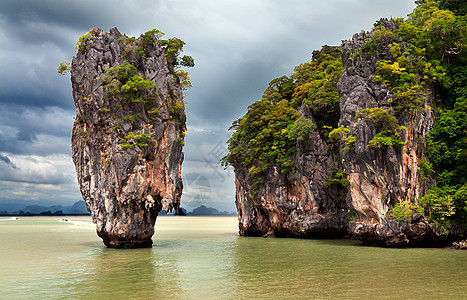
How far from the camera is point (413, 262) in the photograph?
16.6 metres

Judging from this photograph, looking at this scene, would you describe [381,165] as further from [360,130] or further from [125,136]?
[125,136]

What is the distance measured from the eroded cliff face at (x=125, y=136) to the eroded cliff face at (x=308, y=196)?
1100cm

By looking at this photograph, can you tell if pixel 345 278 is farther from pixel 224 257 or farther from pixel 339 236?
pixel 339 236

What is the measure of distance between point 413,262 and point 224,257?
967 centimetres

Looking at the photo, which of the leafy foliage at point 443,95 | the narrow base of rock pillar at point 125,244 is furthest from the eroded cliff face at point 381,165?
the narrow base of rock pillar at point 125,244

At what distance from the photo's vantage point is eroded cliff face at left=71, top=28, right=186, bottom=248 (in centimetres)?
2342

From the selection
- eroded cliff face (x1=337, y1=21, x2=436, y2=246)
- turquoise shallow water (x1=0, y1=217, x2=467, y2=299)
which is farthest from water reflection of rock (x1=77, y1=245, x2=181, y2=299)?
eroded cliff face (x1=337, y1=21, x2=436, y2=246)

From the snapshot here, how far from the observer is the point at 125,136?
77.4 feet

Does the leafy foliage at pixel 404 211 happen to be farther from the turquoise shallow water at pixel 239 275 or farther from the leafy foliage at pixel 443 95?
the turquoise shallow water at pixel 239 275

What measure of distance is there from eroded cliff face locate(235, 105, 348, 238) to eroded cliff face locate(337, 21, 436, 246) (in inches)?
196

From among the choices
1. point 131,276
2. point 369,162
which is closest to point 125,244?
point 131,276

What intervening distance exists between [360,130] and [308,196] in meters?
9.42

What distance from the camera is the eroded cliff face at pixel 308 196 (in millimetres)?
30406

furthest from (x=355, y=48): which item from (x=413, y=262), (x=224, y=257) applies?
(x=224, y=257)
